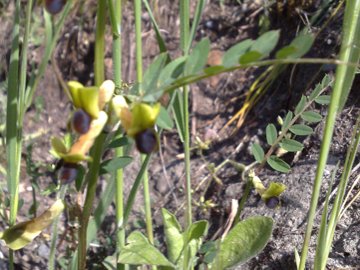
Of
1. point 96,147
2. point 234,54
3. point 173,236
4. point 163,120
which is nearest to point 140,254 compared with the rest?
point 173,236

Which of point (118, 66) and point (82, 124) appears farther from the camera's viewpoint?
point (118, 66)

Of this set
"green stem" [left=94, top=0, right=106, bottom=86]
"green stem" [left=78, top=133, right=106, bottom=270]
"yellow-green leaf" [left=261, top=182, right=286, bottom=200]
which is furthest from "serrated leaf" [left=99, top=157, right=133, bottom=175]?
"yellow-green leaf" [left=261, top=182, right=286, bottom=200]

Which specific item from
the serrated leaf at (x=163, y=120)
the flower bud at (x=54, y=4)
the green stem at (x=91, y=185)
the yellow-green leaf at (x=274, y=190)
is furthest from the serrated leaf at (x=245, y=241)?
the flower bud at (x=54, y=4)

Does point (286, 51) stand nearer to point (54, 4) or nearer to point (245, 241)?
point (54, 4)

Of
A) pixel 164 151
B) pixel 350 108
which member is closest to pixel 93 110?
pixel 350 108

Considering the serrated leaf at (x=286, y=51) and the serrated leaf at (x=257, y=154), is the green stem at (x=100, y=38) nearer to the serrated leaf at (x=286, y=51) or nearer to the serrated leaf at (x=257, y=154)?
the serrated leaf at (x=286, y=51)

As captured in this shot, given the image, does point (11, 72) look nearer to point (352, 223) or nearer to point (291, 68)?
point (352, 223)

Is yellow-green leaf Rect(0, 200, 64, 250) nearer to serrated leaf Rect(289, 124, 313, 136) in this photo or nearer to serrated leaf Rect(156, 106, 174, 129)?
serrated leaf Rect(156, 106, 174, 129)
